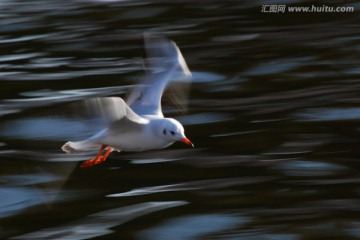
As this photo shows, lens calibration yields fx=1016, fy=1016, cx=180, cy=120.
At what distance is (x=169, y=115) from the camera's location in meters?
9.99

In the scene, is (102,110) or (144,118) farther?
(144,118)

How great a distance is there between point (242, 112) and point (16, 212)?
2.96m

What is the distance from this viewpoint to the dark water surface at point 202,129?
26.7ft

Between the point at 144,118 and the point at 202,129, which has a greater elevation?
the point at 144,118

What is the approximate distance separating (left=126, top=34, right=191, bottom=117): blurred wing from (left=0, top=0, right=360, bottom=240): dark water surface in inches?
27.5

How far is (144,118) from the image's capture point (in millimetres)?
7148

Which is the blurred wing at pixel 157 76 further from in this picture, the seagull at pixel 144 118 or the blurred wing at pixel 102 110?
the blurred wing at pixel 102 110

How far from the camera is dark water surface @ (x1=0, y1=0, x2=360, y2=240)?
8148 mm

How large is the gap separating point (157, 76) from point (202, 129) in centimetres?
225
